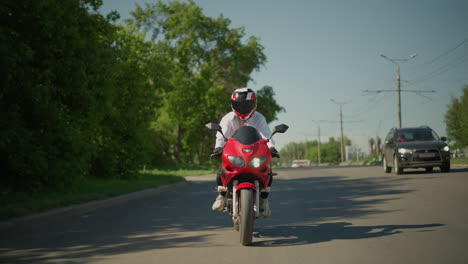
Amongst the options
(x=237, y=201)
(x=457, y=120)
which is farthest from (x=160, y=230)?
(x=457, y=120)

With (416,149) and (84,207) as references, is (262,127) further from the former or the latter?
(416,149)

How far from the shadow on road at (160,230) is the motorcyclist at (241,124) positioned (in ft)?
1.82

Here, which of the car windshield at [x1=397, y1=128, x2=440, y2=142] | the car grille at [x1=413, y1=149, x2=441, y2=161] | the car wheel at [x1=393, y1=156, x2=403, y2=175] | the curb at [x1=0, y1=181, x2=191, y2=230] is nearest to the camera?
the curb at [x1=0, y1=181, x2=191, y2=230]

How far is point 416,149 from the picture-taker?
67.6 ft

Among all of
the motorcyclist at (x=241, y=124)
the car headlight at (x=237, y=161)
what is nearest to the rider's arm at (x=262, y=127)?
the motorcyclist at (x=241, y=124)

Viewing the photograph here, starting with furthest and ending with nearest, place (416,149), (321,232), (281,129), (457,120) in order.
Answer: (457,120), (416,149), (321,232), (281,129)

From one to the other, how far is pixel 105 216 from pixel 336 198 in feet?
18.9

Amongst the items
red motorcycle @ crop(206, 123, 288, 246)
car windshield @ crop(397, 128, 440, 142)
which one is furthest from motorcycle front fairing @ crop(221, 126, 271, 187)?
car windshield @ crop(397, 128, 440, 142)

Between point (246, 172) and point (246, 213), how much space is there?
52cm

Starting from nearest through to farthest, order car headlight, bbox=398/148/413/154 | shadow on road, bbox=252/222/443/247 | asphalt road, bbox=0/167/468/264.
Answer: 1. asphalt road, bbox=0/167/468/264
2. shadow on road, bbox=252/222/443/247
3. car headlight, bbox=398/148/413/154

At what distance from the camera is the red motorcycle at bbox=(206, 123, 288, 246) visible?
6672 millimetres

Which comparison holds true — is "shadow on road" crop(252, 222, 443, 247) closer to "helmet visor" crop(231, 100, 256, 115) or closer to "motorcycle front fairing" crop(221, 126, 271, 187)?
"motorcycle front fairing" crop(221, 126, 271, 187)

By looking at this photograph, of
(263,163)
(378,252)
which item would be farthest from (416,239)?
(263,163)

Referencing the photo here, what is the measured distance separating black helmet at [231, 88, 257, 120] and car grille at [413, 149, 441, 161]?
48.6ft
